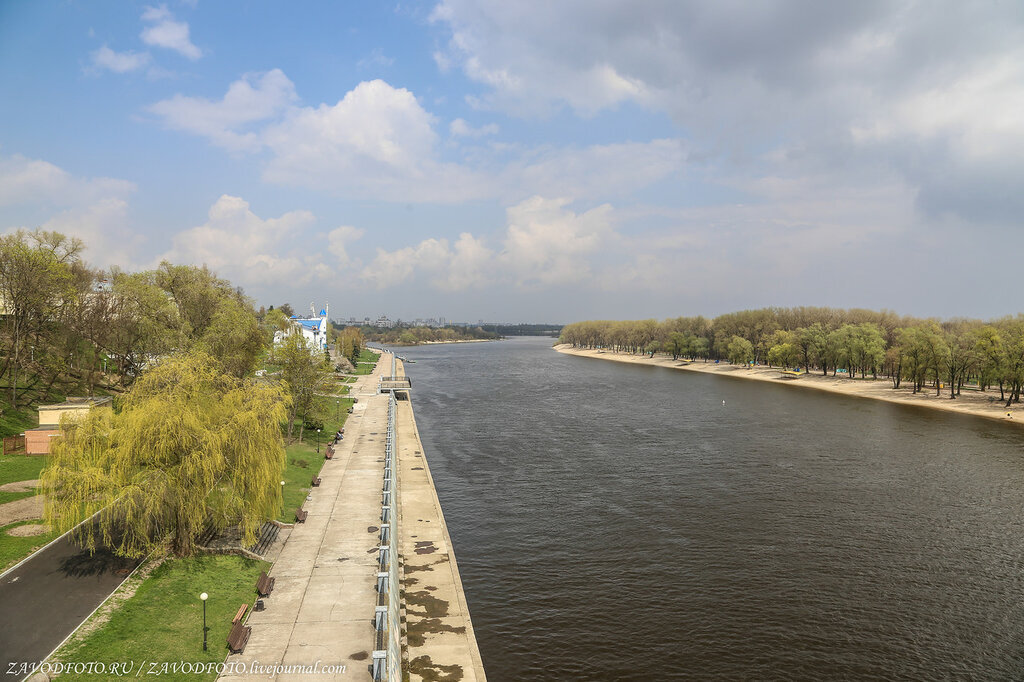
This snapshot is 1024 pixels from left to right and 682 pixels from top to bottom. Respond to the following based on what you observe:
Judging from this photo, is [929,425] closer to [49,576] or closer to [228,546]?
[228,546]

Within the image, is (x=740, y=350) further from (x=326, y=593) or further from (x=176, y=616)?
(x=176, y=616)

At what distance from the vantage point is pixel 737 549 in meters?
34.3

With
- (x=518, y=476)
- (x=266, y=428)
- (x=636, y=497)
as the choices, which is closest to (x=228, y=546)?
(x=266, y=428)

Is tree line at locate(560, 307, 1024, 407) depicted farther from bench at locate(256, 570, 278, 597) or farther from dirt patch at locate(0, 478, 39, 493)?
dirt patch at locate(0, 478, 39, 493)

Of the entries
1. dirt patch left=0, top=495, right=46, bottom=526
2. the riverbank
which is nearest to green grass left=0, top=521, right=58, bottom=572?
dirt patch left=0, top=495, right=46, bottom=526

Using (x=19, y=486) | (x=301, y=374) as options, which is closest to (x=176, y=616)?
(x=19, y=486)

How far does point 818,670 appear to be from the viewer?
23.1 meters

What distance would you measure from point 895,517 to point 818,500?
5.24m

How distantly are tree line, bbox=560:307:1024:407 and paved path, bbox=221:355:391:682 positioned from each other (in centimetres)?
10557

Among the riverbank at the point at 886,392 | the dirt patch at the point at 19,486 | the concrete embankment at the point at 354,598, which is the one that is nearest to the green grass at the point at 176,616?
the concrete embankment at the point at 354,598

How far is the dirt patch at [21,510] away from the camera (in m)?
28.2

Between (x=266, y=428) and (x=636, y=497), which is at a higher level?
(x=266, y=428)

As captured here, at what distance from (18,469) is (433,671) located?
35.2 metres

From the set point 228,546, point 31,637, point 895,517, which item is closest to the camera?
point 31,637
